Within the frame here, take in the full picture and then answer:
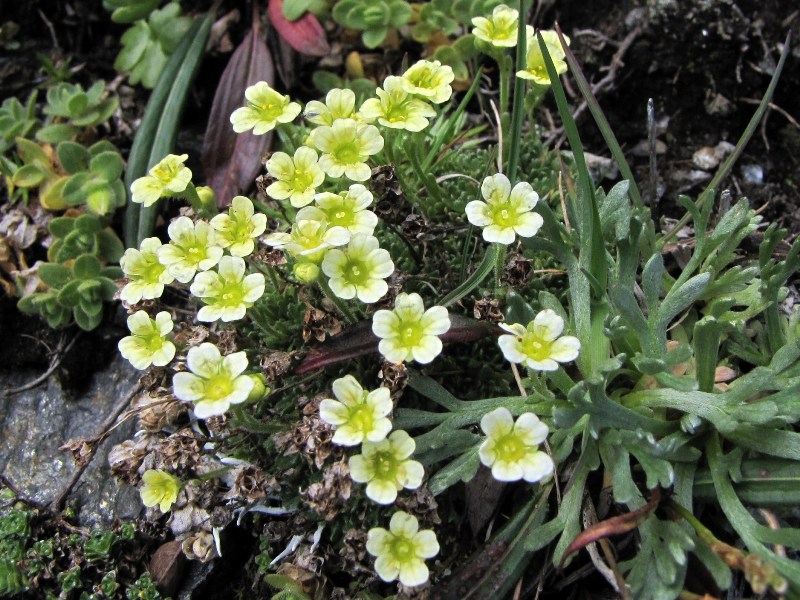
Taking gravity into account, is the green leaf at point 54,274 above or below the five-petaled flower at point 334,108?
below

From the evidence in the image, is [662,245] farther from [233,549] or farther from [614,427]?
[233,549]

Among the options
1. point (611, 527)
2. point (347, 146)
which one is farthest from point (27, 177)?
point (611, 527)

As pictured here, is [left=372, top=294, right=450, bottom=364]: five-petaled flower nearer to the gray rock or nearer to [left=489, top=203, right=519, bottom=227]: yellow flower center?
[left=489, top=203, right=519, bottom=227]: yellow flower center

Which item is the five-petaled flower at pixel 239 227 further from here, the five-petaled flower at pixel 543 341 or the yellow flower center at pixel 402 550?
the yellow flower center at pixel 402 550

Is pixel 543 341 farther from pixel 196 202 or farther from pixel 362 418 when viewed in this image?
pixel 196 202

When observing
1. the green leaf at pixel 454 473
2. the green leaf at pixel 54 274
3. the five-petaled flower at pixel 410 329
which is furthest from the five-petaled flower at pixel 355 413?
the green leaf at pixel 54 274

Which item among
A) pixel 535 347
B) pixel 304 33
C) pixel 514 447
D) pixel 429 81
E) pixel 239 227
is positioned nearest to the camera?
pixel 514 447
